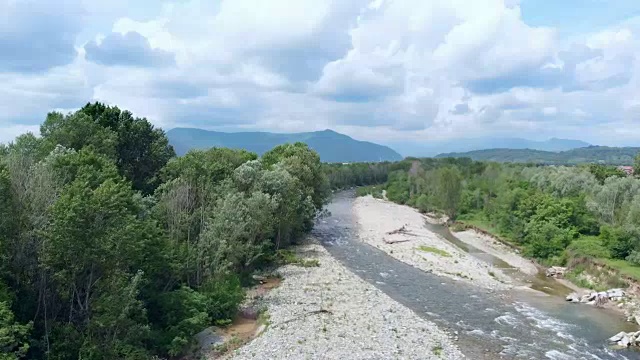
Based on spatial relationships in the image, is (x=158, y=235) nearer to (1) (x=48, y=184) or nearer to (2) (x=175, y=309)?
(2) (x=175, y=309)

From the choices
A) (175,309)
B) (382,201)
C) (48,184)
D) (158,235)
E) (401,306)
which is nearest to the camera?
(48,184)

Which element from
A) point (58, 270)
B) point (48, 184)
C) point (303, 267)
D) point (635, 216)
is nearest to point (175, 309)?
point (58, 270)

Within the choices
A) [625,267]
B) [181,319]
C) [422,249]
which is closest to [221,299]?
[181,319]

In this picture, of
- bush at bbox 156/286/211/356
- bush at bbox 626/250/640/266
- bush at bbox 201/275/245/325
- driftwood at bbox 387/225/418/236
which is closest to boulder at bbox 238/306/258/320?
bush at bbox 201/275/245/325

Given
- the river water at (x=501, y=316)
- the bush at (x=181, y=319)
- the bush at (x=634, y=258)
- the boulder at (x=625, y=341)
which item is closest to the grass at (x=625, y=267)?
the bush at (x=634, y=258)

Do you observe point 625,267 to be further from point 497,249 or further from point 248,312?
point 248,312

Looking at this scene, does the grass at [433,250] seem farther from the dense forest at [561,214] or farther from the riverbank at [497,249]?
the dense forest at [561,214]
